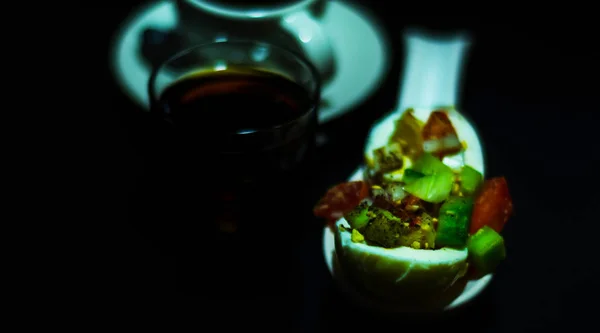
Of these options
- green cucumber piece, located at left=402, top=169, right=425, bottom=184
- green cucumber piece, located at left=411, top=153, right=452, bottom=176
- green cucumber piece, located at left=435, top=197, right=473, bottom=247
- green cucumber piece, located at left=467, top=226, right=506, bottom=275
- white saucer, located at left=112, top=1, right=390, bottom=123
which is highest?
white saucer, located at left=112, top=1, right=390, bottom=123

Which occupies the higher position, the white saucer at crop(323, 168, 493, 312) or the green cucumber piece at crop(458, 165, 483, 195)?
the green cucumber piece at crop(458, 165, 483, 195)

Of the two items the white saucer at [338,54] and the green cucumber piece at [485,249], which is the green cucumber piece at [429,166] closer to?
the green cucumber piece at [485,249]

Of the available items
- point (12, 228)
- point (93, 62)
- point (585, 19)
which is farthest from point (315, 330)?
point (585, 19)

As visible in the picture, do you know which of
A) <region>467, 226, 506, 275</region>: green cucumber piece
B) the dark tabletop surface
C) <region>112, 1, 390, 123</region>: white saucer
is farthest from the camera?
<region>112, 1, 390, 123</region>: white saucer

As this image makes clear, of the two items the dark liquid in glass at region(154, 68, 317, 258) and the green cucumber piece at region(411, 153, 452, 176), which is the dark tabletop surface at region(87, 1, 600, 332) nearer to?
the dark liquid in glass at region(154, 68, 317, 258)

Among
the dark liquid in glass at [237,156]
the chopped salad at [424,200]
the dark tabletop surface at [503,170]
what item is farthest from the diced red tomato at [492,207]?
the dark liquid in glass at [237,156]

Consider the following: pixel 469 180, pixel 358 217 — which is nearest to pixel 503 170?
pixel 469 180

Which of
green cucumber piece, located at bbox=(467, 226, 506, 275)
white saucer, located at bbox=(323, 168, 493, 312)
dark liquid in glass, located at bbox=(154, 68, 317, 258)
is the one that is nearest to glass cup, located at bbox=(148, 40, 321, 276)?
dark liquid in glass, located at bbox=(154, 68, 317, 258)

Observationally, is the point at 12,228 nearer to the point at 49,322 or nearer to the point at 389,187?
the point at 49,322
